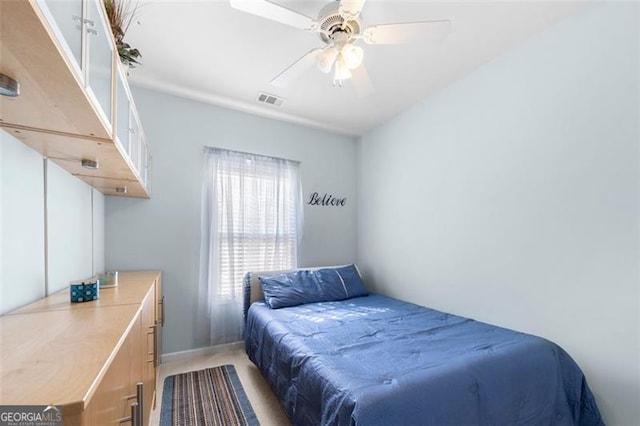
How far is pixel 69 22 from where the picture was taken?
772 millimetres

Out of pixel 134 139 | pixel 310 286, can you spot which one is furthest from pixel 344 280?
pixel 134 139

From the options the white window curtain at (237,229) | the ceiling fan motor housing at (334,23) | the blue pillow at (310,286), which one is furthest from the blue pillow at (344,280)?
the ceiling fan motor housing at (334,23)

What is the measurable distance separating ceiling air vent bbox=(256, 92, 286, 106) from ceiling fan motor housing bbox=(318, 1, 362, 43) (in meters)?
1.34

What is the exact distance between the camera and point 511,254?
2.09 meters

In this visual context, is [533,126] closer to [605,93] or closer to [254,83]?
[605,93]

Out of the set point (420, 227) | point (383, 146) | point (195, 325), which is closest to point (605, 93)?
point (420, 227)

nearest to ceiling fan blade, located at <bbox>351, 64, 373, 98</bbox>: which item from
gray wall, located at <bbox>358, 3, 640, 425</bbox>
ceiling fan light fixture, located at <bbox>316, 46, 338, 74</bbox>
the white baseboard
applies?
ceiling fan light fixture, located at <bbox>316, 46, 338, 74</bbox>

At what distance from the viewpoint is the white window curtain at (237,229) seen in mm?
2904

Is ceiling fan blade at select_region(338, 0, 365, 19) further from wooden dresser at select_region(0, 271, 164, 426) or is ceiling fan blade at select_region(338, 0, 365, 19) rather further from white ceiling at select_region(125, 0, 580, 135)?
wooden dresser at select_region(0, 271, 164, 426)

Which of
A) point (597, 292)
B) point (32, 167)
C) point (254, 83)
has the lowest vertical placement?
point (597, 292)

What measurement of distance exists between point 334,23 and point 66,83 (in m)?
1.28

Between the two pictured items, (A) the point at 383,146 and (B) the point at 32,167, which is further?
(A) the point at 383,146

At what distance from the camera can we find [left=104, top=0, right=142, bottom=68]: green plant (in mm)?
1416

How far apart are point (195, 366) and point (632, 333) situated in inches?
128
